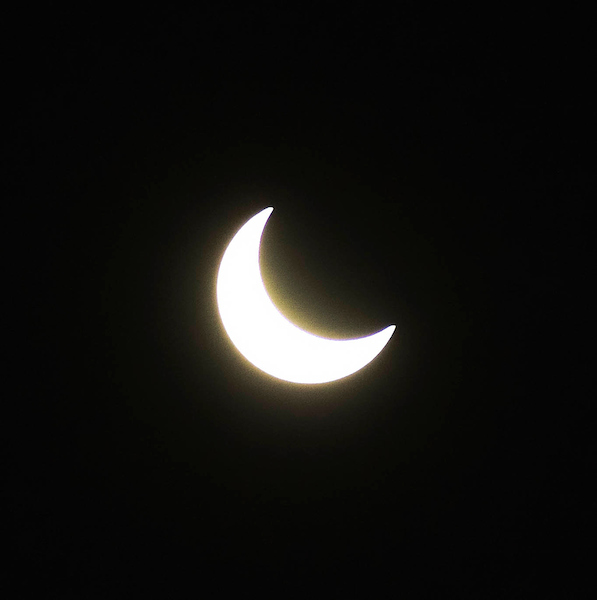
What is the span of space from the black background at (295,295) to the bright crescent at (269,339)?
8 centimetres

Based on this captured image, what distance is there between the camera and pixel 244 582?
3.17 meters

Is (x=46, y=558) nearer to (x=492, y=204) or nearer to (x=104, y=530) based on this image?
(x=104, y=530)

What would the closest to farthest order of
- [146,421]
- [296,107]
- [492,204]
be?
[296,107], [492,204], [146,421]

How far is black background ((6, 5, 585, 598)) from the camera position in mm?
2516

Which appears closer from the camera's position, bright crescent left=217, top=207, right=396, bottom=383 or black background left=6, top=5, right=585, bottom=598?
black background left=6, top=5, right=585, bottom=598

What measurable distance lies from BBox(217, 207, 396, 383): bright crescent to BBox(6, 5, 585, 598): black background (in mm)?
76

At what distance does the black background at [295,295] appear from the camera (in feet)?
8.25

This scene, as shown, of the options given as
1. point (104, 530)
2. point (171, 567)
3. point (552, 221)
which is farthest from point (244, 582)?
point (552, 221)

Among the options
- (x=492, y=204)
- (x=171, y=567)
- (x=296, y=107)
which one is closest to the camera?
(x=296, y=107)

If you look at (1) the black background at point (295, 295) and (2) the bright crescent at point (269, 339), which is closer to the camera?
(1) the black background at point (295, 295)

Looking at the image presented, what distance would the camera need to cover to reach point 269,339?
9.16ft

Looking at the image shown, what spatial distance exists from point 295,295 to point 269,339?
297 millimetres

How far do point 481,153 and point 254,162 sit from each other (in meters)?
0.92

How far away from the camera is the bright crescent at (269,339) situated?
108 inches
